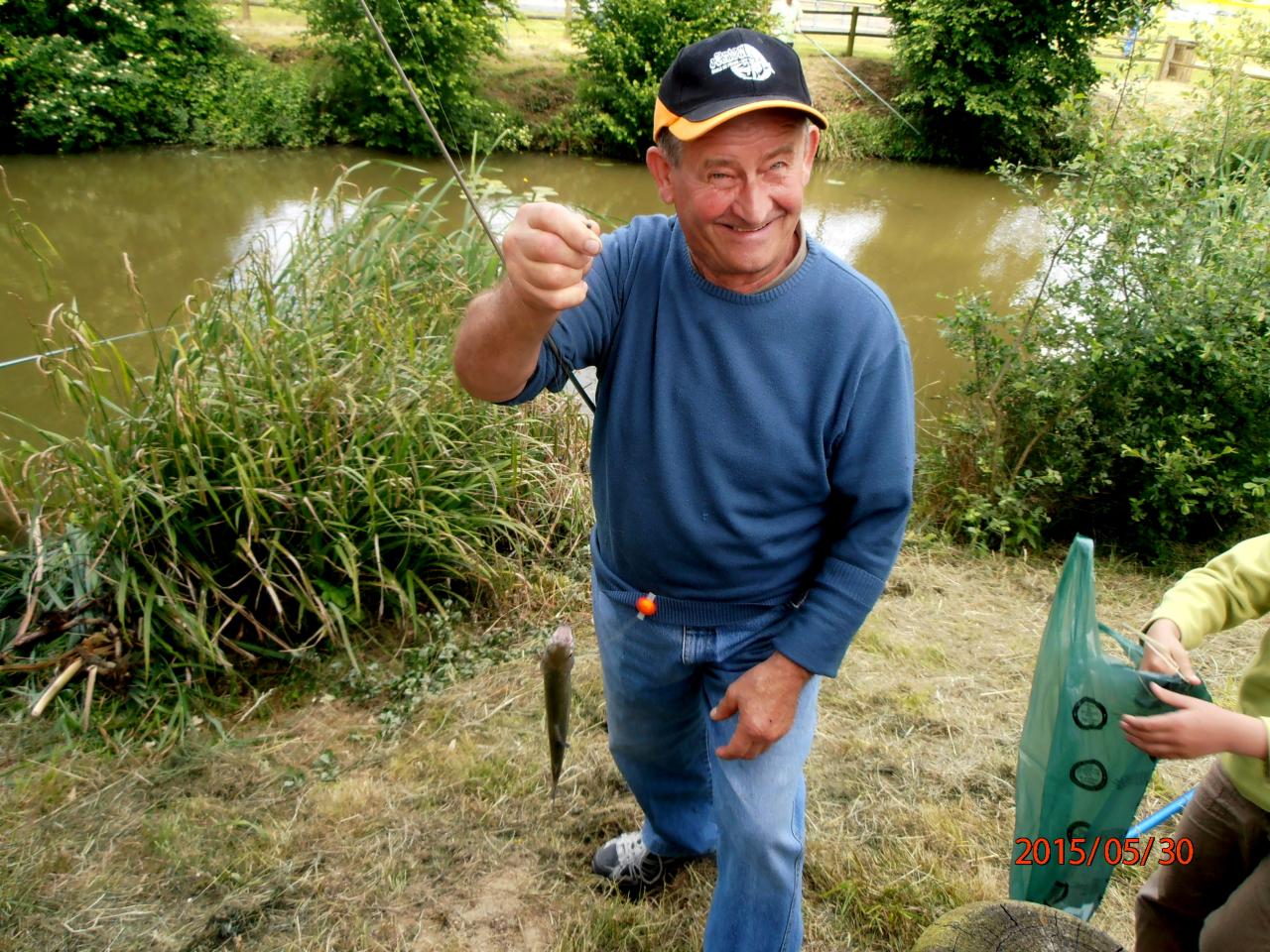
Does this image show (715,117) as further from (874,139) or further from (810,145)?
(874,139)

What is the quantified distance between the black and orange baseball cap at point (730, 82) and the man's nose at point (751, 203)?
126 millimetres

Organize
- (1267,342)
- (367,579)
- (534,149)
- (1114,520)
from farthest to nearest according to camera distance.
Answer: (534,149) < (1114,520) < (1267,342) < (367,579)

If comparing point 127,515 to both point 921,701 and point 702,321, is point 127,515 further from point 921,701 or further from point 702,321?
point 921,701

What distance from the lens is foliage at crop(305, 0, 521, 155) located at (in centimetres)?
1296

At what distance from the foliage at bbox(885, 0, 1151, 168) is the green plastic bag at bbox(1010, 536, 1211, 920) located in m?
17.8

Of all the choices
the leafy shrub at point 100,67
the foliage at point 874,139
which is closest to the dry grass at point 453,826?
the leafy shrub at point 100,67

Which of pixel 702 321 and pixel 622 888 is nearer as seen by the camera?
pixel 702 321

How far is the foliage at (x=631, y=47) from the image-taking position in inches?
615

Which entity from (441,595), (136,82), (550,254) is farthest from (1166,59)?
(550,254)

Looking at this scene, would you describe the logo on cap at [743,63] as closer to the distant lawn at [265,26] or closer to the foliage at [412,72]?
the foliage at [412,72]

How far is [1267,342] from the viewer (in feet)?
14.7

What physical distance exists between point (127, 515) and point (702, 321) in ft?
8.86

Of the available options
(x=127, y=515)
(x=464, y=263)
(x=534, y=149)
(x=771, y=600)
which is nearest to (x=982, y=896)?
(x=771, y=600)
